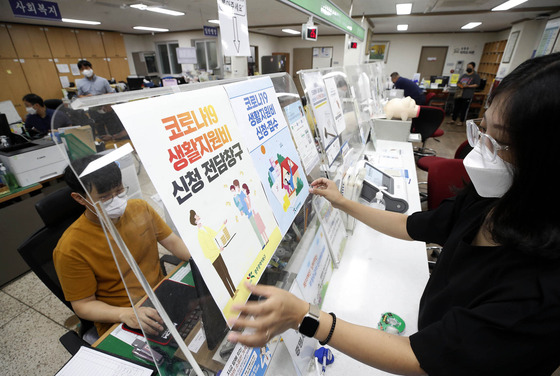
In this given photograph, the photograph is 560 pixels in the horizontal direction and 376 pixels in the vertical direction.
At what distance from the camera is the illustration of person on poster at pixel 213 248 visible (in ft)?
1.34

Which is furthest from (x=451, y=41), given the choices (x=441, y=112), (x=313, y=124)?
(x=313, y=124)

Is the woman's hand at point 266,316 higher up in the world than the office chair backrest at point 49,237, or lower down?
higher up

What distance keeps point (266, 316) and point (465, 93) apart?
9671mm

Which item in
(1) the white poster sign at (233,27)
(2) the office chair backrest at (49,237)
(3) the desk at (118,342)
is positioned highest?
(1) the white poster sign at (233,27)

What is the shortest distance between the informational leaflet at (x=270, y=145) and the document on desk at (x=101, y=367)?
0.64m

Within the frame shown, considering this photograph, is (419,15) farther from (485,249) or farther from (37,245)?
(37,245)

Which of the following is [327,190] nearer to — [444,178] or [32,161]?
[444,178]

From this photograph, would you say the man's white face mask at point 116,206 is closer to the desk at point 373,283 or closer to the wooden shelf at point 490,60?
the desk at point 373,283

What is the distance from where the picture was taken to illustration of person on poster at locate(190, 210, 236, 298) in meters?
0.41

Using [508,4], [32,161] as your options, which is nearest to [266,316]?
[32,161]

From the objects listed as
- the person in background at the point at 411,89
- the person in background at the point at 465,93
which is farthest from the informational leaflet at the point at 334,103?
the person in background at the point at 465,93

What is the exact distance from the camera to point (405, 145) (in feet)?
9.06

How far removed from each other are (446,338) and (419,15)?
30.0ft

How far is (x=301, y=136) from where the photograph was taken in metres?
0.95
